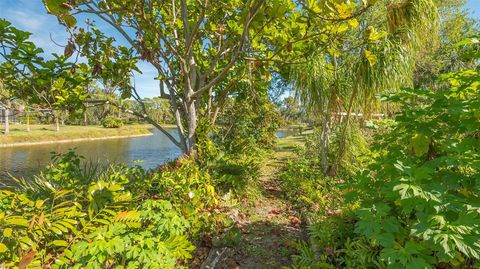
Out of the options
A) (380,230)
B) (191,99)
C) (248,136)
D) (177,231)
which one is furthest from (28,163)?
(380,230)

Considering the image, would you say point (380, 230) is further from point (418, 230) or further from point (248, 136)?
point (248, 136)

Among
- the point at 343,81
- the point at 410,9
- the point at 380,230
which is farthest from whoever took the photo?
the point at 343,81

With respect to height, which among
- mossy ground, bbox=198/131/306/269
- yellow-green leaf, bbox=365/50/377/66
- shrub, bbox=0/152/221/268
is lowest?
mossy ground, bbox=198/131/306/269

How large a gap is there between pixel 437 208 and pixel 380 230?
39cm

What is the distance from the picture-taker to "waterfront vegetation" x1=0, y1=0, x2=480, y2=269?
178 cm

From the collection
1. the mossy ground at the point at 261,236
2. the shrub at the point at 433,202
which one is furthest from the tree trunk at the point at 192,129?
the shrub at the point at 433,202

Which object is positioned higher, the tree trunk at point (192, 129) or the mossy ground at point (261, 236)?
the tree trunk at point (192, 129)

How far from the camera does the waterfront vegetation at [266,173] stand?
5.85ft

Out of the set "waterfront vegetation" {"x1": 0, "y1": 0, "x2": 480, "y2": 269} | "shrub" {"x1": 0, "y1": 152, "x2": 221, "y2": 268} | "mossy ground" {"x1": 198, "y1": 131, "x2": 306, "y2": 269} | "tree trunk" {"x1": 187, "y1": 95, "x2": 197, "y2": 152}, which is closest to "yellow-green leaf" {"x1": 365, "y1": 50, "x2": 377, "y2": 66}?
"waterfront vegetation" {"x1": 0, "y1": 0, "x2": 480, "y2": 269}

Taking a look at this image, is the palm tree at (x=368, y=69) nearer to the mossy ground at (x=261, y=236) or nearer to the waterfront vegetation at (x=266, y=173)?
the waterfront vegetation at (x=266, y=173)

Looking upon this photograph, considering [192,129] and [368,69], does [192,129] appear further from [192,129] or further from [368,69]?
[368,69]

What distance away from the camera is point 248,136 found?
9719mm

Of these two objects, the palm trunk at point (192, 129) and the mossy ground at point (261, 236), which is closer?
the mossy ground at point (261, 236)

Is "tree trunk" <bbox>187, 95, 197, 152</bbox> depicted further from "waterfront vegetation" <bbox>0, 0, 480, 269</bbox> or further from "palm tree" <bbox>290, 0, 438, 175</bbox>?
"palm tree" <bbox>290, 0, 438, 175</bbox>
